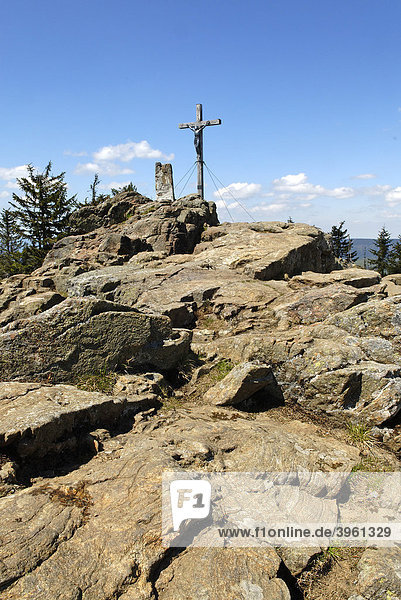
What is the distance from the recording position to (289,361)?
389 inches

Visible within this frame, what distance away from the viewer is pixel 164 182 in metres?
30.7

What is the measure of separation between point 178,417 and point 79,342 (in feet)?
10.2

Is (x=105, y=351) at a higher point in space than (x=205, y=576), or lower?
higher

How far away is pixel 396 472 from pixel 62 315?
812cm

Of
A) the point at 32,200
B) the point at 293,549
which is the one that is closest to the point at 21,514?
the point at 293,549

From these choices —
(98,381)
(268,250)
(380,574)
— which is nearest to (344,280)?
(268,250)

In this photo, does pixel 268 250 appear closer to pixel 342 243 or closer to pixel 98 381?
pixel 98 381

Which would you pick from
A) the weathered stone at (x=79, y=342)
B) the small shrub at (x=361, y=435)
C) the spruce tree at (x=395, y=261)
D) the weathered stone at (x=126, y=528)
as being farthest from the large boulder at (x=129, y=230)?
the spruce tree at (x=395, y=261)

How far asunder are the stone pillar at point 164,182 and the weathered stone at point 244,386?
22908mm

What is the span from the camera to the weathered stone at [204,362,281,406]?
9.42 metres

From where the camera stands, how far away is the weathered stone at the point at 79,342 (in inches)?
355

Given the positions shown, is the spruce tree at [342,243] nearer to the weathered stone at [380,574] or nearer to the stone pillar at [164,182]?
the stone pillar at [164,182]

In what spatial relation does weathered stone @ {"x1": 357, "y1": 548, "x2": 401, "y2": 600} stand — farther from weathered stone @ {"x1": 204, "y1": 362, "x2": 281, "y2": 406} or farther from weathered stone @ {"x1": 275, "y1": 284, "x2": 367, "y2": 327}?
weathered stone @ {"x1": 275, "y1": 284, "x2": 367, "y2": 327}

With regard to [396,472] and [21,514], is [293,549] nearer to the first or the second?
[396,472]
